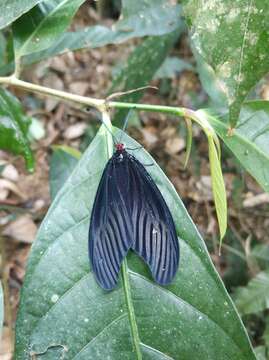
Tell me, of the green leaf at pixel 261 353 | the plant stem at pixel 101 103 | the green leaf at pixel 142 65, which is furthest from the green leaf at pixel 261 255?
→ the plant stem at pixel 101 103

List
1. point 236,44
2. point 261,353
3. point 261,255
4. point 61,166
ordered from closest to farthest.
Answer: point 236,44
point 261,353
point 61,166
point 261,255

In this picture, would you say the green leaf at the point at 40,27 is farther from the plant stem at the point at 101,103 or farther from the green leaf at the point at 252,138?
the green leaf at the point at 252,138

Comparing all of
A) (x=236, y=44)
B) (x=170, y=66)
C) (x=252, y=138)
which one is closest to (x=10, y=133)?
(x=252, y=138)

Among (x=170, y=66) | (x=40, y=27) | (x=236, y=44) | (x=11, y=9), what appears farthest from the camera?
(x=170, y=66)

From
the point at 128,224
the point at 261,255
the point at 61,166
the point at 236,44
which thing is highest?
the point at 236,44

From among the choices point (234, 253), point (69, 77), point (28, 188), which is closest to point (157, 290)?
point (234, 253)

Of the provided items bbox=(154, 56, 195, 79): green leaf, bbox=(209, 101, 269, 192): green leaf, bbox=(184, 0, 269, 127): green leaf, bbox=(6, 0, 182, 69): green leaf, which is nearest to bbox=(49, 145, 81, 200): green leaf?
bbox=(6, 0, 182, 69): green leaf

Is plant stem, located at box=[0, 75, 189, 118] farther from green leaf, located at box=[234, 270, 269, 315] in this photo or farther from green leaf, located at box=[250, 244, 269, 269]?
green leaf, located at box=[250, 244, 269, 269]

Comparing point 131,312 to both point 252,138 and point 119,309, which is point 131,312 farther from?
point 252,138
